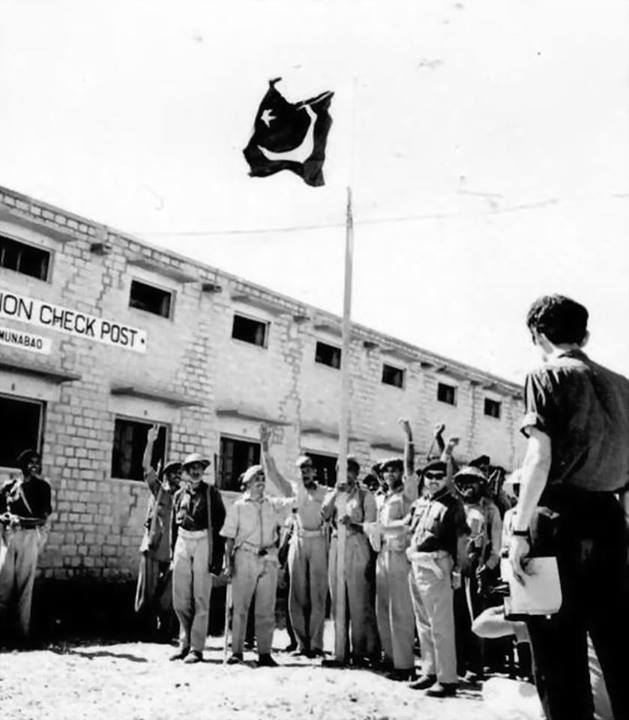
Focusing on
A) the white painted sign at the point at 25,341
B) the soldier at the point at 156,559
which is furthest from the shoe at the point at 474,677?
the white painted sign at the point at 25,341

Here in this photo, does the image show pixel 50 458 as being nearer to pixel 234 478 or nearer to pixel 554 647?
pixel 234 478

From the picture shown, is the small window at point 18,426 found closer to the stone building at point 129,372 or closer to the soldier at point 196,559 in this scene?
the stone building at point 129,372

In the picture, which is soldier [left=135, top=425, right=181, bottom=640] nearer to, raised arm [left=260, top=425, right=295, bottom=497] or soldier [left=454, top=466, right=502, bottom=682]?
raised arm [left=260, top=425, right=295, bottom=497]

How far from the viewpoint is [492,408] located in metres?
23.6

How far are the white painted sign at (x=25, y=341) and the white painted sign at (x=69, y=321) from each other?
7.7 inches

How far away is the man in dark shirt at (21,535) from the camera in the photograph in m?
8.72

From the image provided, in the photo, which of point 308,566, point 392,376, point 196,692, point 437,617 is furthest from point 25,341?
point 392,376


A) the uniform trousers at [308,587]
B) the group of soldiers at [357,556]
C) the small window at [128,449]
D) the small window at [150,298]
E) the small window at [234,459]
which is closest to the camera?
the group of soldiers at [357,556]

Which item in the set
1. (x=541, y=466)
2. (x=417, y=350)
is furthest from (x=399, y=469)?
(x=417, y=350)

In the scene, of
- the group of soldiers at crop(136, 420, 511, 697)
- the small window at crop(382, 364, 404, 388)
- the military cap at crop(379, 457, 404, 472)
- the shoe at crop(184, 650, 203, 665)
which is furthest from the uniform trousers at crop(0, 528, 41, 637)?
the small window at crop(382, 364, 404, 388)

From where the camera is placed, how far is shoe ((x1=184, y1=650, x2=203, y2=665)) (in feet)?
24.8

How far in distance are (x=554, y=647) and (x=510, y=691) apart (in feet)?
3.60

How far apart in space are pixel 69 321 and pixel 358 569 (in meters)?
6.70

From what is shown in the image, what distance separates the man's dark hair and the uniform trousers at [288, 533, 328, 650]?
5908 mm
